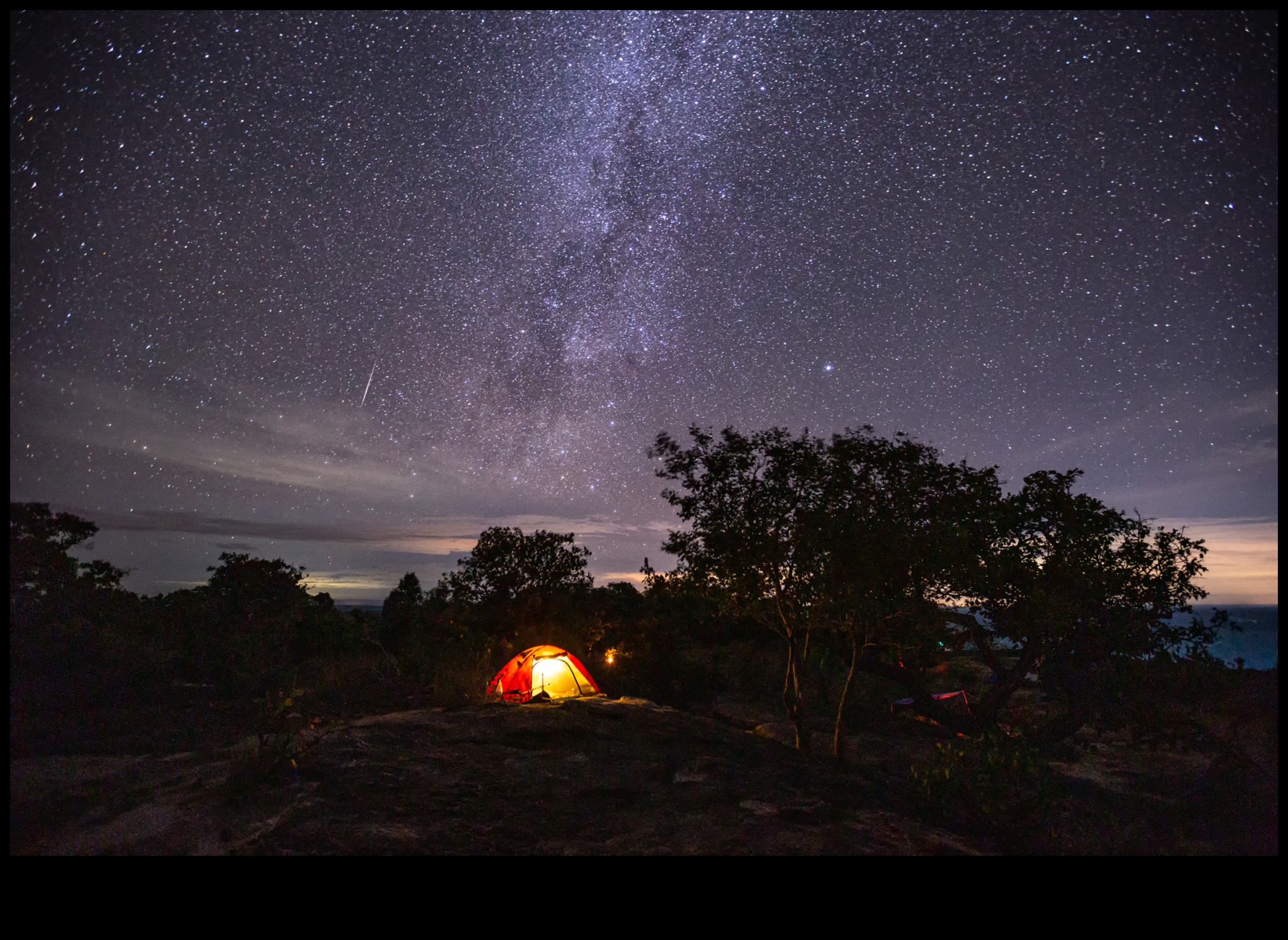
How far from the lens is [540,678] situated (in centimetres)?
1495

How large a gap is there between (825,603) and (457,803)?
637 centimetres

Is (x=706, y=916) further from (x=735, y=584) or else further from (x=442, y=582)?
(x=442, y=582)

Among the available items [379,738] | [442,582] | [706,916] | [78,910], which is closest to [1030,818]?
[706,916]

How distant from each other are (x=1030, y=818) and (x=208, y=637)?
16810 mm

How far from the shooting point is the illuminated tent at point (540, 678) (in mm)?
14695

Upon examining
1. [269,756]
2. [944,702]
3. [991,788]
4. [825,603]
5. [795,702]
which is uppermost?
[825,603]

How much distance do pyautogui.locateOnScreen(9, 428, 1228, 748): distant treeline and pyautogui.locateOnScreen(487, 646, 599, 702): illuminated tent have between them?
674 millimetres

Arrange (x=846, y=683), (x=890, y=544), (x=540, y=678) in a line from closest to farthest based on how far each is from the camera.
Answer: (x=890, y=544), (x=846, y=683), (x=540, y=678)

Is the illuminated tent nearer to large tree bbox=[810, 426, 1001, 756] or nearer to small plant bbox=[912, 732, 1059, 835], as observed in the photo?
large tree bbox=[810, 426, 1001, 756]

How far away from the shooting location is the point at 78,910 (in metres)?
3.65

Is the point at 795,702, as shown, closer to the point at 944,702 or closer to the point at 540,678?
the point at 540,678

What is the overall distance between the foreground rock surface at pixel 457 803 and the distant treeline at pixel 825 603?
319cm

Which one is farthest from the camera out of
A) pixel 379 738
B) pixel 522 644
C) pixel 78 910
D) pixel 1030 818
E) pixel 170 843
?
pixel 522 644

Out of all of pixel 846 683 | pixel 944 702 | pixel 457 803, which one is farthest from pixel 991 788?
pixel 944 702
